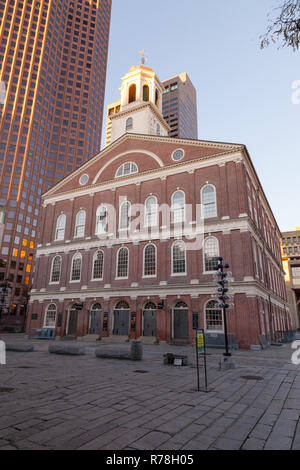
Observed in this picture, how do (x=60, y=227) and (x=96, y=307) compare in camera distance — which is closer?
(x=96, y=307)

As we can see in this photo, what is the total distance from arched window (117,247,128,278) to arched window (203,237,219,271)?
8178 millimetres

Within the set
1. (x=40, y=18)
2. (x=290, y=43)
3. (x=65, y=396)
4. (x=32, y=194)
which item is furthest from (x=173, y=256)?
(x=40, y=18)

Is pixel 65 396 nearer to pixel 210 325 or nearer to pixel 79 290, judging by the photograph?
pixel 210 325

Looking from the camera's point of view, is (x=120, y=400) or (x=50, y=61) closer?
(x=120, y=400)

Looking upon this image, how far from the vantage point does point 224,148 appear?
88.0 ft

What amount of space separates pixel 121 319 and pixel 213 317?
9.14 metres

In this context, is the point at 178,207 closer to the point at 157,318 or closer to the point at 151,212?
the point at 151,212

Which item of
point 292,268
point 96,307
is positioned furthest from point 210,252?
point 292,268

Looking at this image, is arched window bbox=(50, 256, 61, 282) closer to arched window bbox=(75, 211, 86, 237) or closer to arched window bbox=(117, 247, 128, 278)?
arched window bbox=(75, 211, 86, 237)

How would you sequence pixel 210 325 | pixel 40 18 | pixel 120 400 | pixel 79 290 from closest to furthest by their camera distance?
pixel 120 400 < pixel 210 325 < pixel 79 290 < pixel 40 18

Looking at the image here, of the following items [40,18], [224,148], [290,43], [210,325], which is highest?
[40,18]

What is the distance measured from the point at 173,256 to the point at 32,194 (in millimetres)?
65839

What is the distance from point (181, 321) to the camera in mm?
25281

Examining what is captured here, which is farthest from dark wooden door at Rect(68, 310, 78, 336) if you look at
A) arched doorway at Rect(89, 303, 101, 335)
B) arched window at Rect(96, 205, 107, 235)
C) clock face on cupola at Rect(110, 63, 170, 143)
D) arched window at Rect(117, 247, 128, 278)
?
clock face on cupola at Rect(110, 63, 170, 143)
